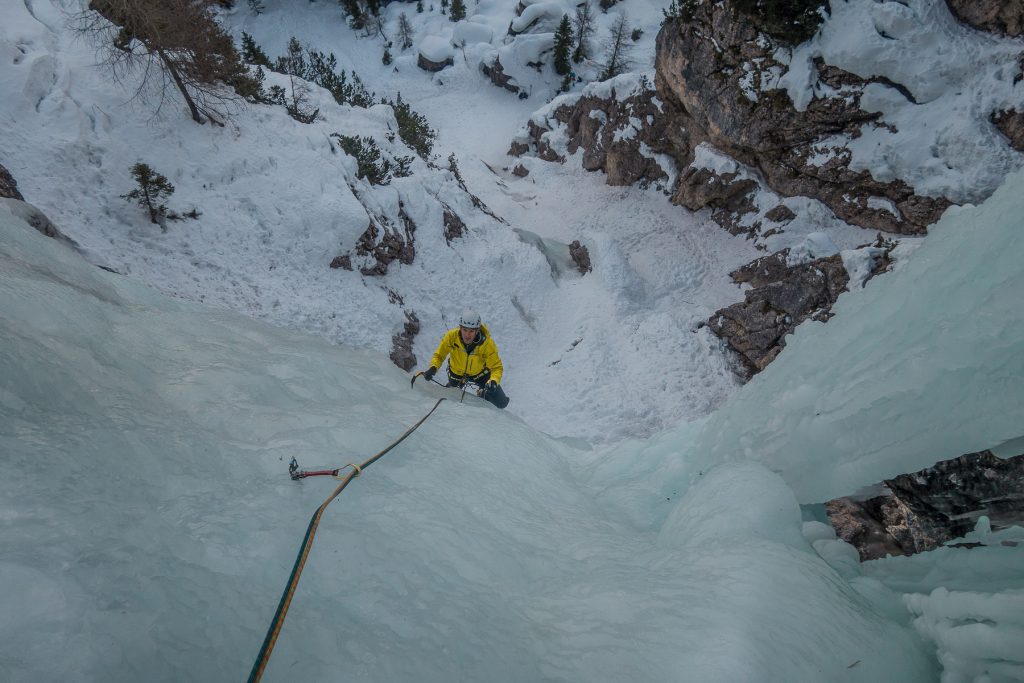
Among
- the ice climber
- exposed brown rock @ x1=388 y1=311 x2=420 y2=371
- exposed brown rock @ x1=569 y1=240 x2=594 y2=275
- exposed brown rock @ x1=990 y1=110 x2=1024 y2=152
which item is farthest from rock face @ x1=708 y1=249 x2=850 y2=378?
exposed brown rock @ x1=388 y1=311 x2=420 y2=371

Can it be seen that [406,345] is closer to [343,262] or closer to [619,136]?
[343,262]

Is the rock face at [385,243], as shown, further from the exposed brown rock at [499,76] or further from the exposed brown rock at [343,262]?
the exposed brown rock at [499,76]

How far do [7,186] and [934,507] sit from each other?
10.2 meters

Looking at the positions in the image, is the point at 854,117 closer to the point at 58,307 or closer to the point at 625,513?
the point at 625,513

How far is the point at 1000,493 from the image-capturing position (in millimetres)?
2414

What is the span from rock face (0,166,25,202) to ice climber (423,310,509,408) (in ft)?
18.7

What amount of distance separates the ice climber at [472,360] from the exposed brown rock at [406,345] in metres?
2.62

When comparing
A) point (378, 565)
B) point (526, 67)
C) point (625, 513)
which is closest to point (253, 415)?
point (378, 565)

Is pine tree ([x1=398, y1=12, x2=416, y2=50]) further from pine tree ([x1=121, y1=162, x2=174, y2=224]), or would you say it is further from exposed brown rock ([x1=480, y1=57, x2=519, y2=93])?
pine tree ([x1=121, y1=162, x2=174, y2=224])

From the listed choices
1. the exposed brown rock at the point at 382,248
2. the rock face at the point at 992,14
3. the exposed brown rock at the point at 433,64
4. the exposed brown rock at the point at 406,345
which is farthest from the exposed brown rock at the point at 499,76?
the exposed brown rock at the point at 406,345

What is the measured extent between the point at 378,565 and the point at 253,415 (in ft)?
6.01

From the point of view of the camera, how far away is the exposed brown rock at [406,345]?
8.67 meters

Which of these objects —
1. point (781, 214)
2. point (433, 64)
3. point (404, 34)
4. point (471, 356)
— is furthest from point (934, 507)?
point (404, 34)

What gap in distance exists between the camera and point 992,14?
980 centimetres
